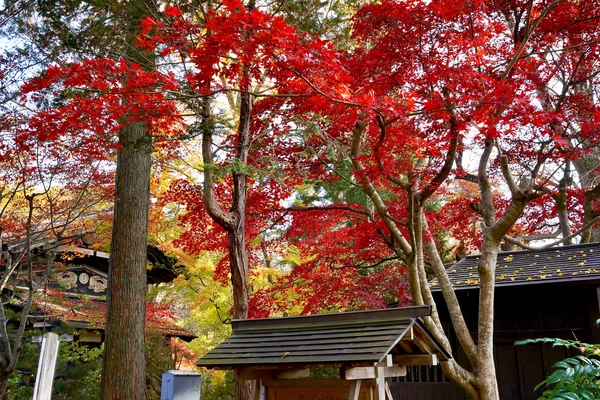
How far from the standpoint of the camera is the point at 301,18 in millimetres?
9109

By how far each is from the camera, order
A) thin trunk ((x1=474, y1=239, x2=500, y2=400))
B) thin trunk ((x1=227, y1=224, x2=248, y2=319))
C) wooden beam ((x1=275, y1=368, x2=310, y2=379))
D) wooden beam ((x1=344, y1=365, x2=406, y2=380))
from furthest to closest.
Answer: thin trunk ((x1=474, y1=239, x2=500, y2=400)) < thin trunk ((x1=227, y1=224, x2=248, y2=319)) < wooden beam ((x1=275, y1=368, x2=310, y2=379)) < wooden beam ((x1=344, y1=365, x2=406, y2=380))

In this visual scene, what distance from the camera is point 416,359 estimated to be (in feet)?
17.7

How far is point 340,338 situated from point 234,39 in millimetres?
3330

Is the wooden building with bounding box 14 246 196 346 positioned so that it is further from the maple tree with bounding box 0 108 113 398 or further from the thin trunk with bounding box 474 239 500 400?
the thin trunk with bounding box 474 239 500 400

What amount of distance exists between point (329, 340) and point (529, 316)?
5891 mm

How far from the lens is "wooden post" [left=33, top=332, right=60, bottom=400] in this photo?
145 inches

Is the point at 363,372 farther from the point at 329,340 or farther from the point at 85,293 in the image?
the point at 85,293

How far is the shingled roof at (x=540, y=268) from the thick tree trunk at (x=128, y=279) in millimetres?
5630

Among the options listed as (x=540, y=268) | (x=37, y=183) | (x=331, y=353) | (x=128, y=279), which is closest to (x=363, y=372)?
(x=331, y=353)

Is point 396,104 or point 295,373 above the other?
point 396,104

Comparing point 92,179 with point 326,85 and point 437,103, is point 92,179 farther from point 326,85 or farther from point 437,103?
point 437,103

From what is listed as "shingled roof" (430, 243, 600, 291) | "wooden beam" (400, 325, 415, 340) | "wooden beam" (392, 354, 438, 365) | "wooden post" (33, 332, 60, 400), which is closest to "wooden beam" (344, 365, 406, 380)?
"wooden beam" (400, 325, 415, 340)

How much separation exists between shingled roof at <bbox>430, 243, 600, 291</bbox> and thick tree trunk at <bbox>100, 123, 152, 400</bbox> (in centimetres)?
563

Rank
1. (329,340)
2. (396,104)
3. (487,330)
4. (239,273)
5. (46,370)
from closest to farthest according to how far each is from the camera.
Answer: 1. (46,370)
2. (329,340)
3. (396,104)
4. (239,273)
5. (487,330)
